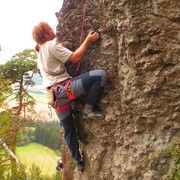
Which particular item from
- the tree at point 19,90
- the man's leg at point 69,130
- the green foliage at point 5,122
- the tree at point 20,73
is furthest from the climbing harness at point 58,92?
the tree at point 20,73

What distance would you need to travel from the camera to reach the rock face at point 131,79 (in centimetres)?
356

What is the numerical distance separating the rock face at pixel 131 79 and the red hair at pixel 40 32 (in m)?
0.60

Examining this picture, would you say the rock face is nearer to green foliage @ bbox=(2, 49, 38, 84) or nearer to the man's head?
the man's head

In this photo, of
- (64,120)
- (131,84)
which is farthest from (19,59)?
(131,84)

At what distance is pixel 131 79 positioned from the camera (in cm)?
392

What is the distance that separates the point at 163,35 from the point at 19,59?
12.1 meters

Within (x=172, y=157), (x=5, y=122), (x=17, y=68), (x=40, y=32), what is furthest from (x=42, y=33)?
(x=17, y=68)

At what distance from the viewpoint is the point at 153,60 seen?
3660 mm

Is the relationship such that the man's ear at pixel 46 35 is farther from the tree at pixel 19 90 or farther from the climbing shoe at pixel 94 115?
the tree at pixel 19 90

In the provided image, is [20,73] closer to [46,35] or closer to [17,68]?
[17,68]

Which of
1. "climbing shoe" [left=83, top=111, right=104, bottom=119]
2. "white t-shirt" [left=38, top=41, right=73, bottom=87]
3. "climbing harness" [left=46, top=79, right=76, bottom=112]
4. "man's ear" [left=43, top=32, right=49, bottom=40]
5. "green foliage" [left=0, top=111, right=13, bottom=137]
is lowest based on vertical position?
"green foliage" [left=0, top=111, right=13, bottom=137]

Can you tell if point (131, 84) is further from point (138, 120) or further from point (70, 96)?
point (70, 96)

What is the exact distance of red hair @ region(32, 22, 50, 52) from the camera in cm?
404

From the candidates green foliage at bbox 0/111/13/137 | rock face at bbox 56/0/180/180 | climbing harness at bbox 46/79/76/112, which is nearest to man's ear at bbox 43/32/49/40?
rock face at bbox 56/0/180/180
